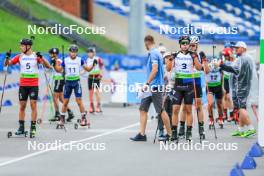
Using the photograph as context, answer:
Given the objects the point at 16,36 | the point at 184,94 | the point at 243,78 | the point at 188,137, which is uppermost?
the point at 16,36

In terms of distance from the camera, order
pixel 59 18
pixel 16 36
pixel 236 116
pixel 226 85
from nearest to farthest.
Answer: pixel 236 116 < pixel 226 85 < pixel 16 36 < pixel 59 18

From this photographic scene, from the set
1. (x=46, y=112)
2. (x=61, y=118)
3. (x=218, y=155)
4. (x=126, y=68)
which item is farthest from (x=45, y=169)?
(x=126, y=68)

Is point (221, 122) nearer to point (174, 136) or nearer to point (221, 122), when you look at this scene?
point (221, 122)

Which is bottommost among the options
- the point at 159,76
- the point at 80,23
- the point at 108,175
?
the point at 108,175

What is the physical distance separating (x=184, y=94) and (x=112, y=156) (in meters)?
3.00

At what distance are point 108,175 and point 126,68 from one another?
28.2 m

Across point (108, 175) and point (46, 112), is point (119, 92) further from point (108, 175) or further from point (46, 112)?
point (108, 175)

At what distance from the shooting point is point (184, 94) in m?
17.2

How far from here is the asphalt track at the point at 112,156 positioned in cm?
1276

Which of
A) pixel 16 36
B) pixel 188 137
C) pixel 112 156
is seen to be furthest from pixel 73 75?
pixel 16 36

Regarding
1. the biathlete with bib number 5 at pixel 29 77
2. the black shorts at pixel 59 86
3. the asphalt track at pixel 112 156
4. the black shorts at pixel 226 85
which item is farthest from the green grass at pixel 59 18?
the biathlete with bib number 5 at pixel 29 77

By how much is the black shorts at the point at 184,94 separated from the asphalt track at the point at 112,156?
82cm

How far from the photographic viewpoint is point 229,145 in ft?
54.5

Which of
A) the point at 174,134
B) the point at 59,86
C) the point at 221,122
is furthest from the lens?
the point at 59,86
